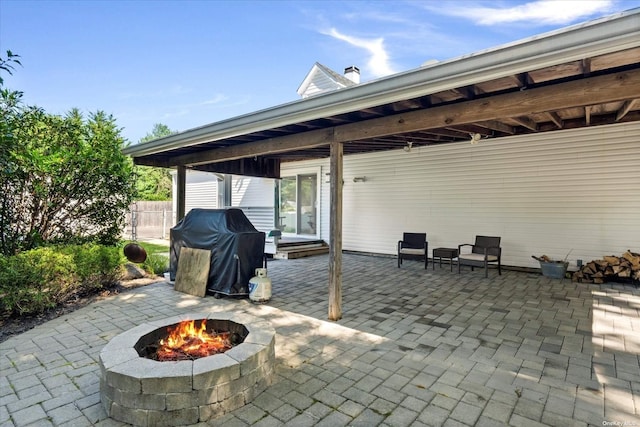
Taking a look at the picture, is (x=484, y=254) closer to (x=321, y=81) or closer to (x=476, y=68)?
(x=476, y=68)

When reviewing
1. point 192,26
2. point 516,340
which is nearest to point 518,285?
point 516,340

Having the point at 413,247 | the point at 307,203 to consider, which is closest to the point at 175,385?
the point at 413,247

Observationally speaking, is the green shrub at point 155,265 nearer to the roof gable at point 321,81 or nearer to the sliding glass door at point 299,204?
the sliding glass door at point 299,204

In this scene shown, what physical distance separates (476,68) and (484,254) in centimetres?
503

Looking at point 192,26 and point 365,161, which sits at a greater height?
point 192,26

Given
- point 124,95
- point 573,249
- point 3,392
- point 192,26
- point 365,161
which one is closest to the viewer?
point 3,392

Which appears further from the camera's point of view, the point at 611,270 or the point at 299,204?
the point at 299,204

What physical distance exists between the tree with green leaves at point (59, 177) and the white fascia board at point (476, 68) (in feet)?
9.32

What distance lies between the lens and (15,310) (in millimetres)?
3902

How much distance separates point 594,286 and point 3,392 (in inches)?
296

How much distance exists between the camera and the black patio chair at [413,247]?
7051 mm

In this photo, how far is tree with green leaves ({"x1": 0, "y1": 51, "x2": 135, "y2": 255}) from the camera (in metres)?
4.29

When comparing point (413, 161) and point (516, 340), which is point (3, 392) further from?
point (413, 161)

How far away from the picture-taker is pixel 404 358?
2.89m
